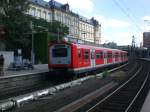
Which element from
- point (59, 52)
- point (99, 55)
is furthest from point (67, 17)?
point (59, 52)

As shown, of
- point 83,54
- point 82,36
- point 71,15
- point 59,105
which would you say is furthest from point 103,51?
point 82,36

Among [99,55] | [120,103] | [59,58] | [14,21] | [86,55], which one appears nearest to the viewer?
[120,103]

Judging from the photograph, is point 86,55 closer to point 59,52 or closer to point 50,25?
point 59,52

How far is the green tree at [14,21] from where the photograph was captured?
47812 millimetres

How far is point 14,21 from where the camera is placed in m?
48.5

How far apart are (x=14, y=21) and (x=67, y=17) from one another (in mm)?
49432

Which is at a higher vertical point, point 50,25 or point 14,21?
point 50,25

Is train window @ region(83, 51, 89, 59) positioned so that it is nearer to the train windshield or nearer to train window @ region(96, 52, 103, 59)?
the train windshield

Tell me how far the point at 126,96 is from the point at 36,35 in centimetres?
3419

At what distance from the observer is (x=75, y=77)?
26609 millimetres

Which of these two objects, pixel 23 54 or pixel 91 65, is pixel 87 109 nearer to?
pixel 91 65

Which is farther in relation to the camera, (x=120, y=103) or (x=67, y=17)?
A: (x=67, y=17)

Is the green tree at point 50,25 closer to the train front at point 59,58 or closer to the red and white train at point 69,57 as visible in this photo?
the red and white train at point 69,57

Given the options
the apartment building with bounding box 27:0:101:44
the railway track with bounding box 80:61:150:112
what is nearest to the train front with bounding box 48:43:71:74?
the railway track with bounding box 80:61:150:112
